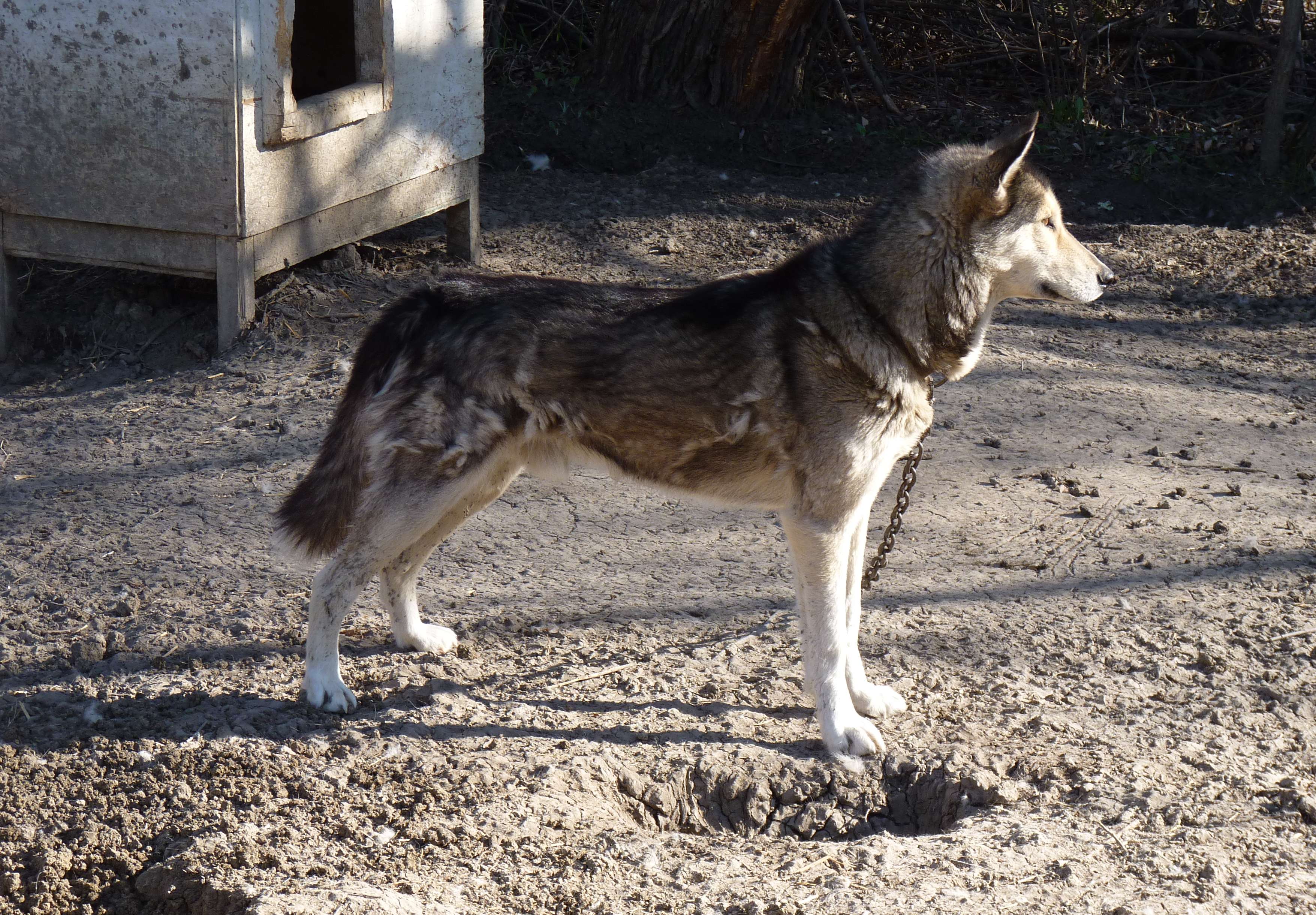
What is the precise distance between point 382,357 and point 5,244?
3711mm

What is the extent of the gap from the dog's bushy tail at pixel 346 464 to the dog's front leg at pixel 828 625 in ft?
4.01

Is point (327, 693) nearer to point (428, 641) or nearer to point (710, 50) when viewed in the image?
point (428, 641)

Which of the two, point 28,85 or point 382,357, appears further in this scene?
point 28,85

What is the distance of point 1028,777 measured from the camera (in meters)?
3.67

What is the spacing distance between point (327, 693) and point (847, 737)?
1524 millimetres

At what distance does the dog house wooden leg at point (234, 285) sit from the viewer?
6.23m

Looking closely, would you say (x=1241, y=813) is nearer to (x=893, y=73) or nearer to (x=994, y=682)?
(x=994, y=682)

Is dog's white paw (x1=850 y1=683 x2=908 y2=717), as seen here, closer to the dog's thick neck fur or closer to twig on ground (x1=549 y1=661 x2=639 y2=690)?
twig on ground (x1=549 y1=661 x2=639 y2=690)

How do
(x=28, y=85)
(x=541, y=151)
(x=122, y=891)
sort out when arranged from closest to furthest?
(x=122, y=891)
(x=28, y=85)
(x=541, y=151)

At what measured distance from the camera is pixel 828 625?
12.2 feet

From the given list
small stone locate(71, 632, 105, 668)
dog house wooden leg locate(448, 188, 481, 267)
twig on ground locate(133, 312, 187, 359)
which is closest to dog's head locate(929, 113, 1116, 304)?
small stone locate(71, 632, 105, 668)

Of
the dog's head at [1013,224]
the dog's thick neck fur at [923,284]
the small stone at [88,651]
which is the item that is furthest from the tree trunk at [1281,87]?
the small stone at [88,651]

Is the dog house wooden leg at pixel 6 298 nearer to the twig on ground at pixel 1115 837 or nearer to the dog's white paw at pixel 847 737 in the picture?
the dog's white paw at pixel 847 737

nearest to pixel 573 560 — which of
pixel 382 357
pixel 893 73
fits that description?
pixel 382 357
